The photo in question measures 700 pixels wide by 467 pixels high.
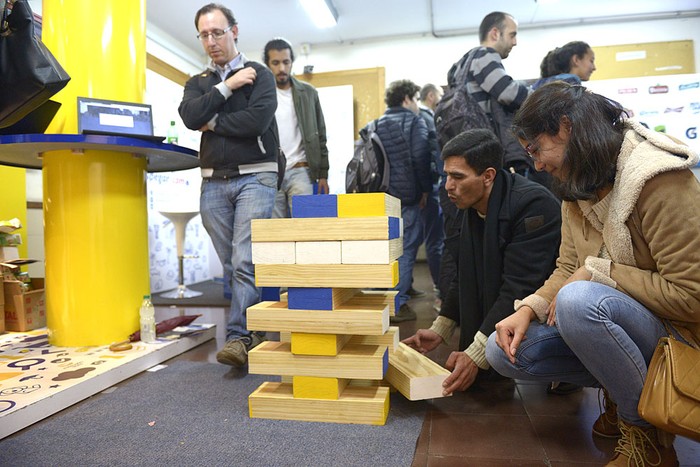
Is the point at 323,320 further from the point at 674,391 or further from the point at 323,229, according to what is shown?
the point at 674,391

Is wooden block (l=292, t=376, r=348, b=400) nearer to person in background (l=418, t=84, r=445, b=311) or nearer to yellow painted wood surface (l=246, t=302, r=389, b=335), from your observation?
yellow painted wood surface (l=246, t=302, r=389, b=335)

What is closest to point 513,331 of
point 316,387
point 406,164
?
point 316,387

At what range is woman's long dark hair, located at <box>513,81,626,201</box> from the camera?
122 cm

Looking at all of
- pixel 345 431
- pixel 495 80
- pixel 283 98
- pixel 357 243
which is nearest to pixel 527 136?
pixel 357 243

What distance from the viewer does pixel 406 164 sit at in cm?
329

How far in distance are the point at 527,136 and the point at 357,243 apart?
571 mm

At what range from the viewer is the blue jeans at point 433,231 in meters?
3.72

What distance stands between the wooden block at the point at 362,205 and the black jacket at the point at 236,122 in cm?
92

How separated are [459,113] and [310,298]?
1537mm

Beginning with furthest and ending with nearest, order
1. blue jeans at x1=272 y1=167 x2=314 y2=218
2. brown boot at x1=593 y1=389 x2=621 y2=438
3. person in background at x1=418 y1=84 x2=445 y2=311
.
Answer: person in background at x1=418 y1=84 x2=445 y2=311 < blue jeans at x1=272 y1=167 x2=314 y2=218 < brown boot at x1=593 y1=389 x2=621 y2=438

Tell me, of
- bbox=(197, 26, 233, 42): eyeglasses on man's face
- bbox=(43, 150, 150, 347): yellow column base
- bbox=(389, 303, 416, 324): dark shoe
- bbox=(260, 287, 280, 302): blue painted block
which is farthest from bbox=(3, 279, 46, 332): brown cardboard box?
bbox=(389, 303, 416, 324): dark shoe

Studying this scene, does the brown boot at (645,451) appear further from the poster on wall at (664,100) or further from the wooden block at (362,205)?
the poster on wall at (664,100)

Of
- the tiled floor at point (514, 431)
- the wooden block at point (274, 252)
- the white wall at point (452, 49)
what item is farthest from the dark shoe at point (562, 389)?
the white wall at point (452, 49)

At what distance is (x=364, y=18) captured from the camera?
6055mm
